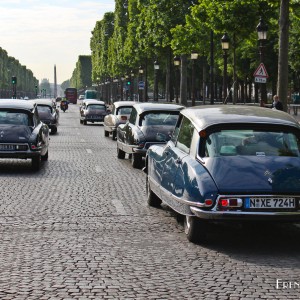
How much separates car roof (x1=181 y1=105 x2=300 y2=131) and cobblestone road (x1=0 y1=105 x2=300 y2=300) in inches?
53.0

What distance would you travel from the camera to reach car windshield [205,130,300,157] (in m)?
9.16

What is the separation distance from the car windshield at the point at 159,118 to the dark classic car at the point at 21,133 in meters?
2.39

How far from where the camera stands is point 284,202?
28.1ft

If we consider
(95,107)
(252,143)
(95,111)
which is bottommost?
(95,111)

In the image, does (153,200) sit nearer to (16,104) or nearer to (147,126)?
(147,126)

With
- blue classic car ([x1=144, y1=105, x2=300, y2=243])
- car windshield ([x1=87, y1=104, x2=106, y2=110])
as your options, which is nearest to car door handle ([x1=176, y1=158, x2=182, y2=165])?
blue classic car ([x1=144, y1=105, x2=300, y2=243])

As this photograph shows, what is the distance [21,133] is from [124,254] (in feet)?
32.0

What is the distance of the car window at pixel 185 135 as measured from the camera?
9.87 meters

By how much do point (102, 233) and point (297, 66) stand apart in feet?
187

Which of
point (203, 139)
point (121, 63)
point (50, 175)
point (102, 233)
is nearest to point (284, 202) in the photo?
point (203, 139)

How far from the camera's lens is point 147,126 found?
18594 millimetres

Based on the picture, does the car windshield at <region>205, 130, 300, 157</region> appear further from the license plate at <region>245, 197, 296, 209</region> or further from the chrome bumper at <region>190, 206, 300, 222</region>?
the chrome bumper at <region>190, 206, 300, 222</region>

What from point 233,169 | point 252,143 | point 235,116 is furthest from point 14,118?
point 233,169

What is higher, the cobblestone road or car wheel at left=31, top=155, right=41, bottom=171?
the cobblestone road
